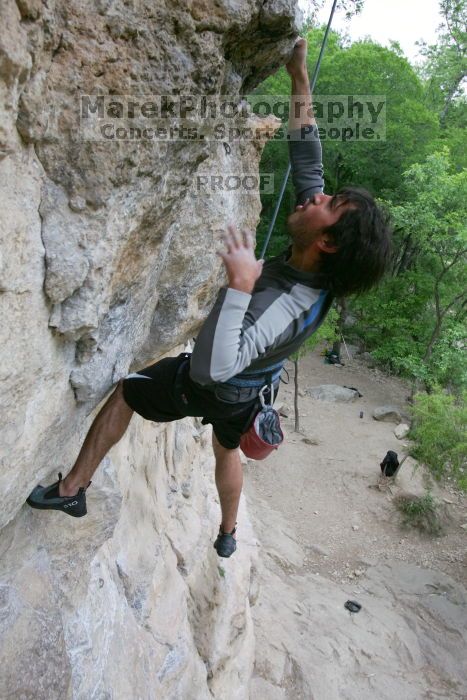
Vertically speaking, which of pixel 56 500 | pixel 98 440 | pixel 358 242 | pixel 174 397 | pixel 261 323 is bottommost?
pixel 56 500

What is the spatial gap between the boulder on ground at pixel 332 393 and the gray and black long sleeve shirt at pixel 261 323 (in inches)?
554

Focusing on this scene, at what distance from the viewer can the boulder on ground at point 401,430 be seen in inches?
583

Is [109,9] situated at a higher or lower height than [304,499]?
higher

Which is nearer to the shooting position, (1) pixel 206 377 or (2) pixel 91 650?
(1) pixel 206 377

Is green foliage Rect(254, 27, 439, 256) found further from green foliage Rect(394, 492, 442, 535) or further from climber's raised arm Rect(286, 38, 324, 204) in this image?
climber's raised arm Rect(286, 38, 324, 204)

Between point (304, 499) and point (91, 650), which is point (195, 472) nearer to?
point (91, 650)

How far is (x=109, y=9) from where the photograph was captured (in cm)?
206

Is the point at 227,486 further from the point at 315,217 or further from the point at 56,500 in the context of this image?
the point at 315,217

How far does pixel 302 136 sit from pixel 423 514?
10257 mm

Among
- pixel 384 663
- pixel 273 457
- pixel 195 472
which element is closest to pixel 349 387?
pixel 273 457

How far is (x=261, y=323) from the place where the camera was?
2.42m

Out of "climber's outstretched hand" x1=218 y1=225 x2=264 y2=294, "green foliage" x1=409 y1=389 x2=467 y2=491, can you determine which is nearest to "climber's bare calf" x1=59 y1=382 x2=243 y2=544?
"climber's outstretched hand" x1=218 y1=225 x2=264 y2=294

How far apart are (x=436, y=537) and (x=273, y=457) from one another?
402 cm

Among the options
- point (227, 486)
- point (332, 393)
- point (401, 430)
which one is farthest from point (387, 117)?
point (227, 486)
